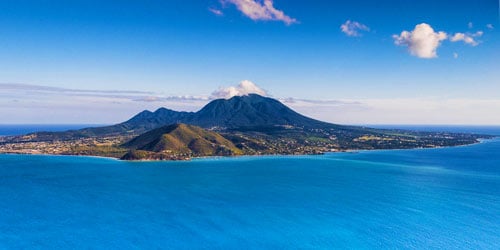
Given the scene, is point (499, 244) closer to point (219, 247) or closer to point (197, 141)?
point (219, 247)

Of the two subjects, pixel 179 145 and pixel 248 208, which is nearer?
pixel 248 208

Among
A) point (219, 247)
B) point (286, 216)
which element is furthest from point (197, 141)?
point (219, 247)

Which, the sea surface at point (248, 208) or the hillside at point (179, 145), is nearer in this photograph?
Result: the sea surface at point (248, 208)

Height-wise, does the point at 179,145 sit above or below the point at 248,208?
above

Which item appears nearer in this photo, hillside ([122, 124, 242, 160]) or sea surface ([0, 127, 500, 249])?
sea surface ([0, 127, 500, 249])
